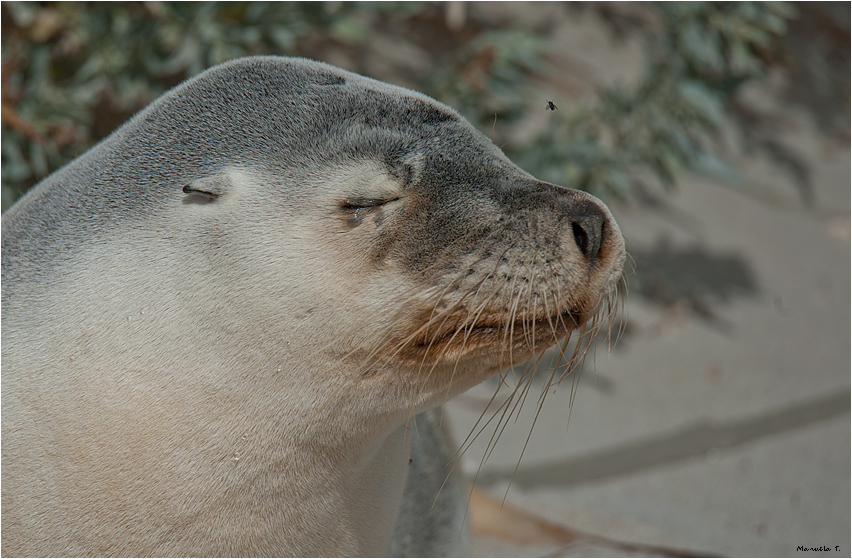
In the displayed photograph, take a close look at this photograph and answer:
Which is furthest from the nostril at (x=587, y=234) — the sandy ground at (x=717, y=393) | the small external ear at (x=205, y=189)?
the sandy ground at (x=717, y=393)

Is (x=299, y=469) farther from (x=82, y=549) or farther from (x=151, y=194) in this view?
(x=151, y=194)

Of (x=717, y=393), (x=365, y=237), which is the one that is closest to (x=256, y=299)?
(x=365, y=237)

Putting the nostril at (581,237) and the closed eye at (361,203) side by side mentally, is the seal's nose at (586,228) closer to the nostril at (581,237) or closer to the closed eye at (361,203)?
the nostril at (581,237)

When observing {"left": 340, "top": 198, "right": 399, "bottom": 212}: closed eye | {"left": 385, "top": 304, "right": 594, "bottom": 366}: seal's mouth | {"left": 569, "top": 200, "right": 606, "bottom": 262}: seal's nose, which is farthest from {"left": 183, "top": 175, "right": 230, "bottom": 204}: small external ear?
{"left": 569, "top": 200, "right": 606, "bottom": 262}: seal's nose

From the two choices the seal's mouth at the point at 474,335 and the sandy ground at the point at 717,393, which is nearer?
the seal's mouth at the point at 474,335

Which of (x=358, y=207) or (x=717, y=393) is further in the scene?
(x=717, y=393)

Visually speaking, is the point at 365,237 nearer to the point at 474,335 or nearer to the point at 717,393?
the point at 474,335

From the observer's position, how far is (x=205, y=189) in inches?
50.8

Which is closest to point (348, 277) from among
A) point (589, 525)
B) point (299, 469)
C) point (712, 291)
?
point (299, 469)

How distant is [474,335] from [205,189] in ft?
1.69

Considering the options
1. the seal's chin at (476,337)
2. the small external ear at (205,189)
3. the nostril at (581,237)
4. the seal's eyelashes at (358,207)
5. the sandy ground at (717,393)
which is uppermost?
the small external ear at (205,189)

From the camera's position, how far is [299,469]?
4.52 feet

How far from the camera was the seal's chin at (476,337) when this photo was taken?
125 centimetres

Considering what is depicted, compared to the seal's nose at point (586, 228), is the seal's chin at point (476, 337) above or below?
below
